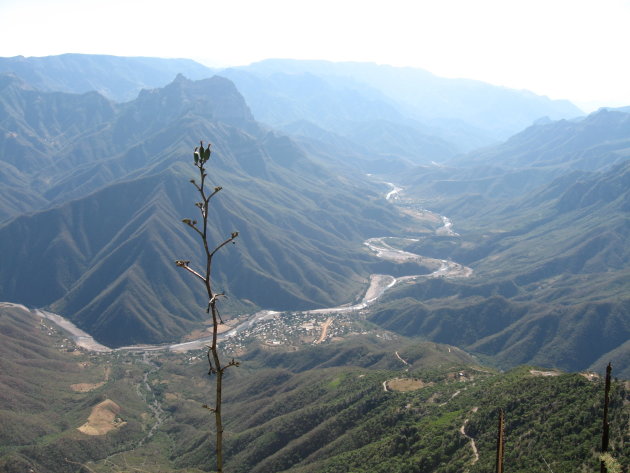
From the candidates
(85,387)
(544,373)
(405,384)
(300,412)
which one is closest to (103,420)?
(85,387)

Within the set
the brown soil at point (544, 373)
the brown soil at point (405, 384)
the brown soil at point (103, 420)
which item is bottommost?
the brown soil at point (103, 420)

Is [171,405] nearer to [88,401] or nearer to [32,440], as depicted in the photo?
[88,401]

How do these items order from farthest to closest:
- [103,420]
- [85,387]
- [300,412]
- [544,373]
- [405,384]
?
[85,387] < [103,420] < [300,412] < [405,384] < [544,373]

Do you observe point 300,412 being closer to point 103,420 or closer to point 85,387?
point 103,420

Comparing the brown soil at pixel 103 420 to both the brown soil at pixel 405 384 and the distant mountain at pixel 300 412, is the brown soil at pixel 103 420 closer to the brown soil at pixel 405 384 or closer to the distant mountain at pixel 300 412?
the distant mountain at pixel 300 412

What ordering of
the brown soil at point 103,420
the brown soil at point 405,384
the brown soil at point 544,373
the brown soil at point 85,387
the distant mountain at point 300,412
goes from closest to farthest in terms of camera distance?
the distant mountain at point 300,412, the brown soil at point 544,373, the brown soil at point 405,384, the brown soil at point 103,420, the brown soil at point 85,387

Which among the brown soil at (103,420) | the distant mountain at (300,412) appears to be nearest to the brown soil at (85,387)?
the distant mountain at (300,412)

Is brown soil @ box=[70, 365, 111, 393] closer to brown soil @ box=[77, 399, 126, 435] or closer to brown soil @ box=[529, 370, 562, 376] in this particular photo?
brown soil @ box=[77, 399, 126, 435]

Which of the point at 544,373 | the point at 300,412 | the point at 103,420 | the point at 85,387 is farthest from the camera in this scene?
the point at 85,387

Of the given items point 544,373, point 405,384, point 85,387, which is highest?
point 544,373
